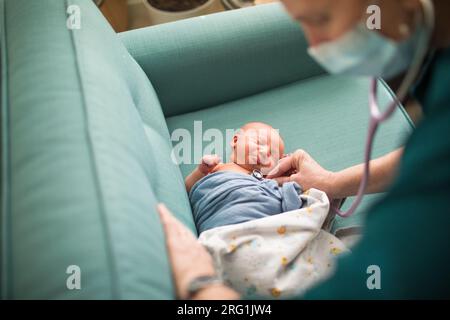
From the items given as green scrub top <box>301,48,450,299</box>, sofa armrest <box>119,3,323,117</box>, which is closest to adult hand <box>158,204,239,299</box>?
green scrub top <box>301,48,450,299</box>

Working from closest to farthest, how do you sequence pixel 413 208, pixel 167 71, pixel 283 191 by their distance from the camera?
pixel 413 208
pixel 283 191
pixel 167 71

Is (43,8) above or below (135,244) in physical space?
above

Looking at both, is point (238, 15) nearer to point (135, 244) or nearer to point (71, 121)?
point (71, 121)

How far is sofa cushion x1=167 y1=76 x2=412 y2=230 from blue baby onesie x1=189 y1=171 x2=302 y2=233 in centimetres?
20

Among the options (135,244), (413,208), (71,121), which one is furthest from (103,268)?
(413,208)

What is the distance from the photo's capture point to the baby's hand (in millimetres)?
1203

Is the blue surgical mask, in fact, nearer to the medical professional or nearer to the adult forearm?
the medical professional

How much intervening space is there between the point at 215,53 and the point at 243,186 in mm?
551

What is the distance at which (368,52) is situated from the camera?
58 cm


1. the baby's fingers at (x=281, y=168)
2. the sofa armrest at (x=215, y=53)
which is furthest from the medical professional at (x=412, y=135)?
the sofa armrest at (x=215, y=53)

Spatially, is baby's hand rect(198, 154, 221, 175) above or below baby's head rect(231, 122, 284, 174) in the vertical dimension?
below

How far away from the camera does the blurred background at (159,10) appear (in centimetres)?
216

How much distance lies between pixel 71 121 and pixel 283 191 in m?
0.61

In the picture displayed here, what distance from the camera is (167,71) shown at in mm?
1413
